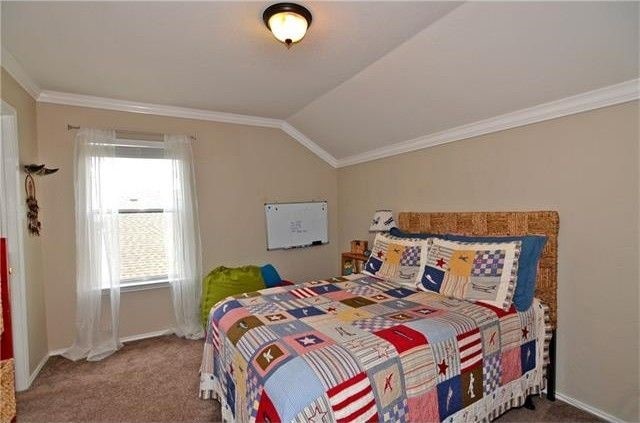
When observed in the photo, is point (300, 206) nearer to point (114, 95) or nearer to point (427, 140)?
point (427, 140)

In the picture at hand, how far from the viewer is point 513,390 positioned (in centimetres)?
190

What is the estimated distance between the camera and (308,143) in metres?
4.16

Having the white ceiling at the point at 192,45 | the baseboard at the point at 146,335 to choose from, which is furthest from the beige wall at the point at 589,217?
the baseboard at the point at 146,335

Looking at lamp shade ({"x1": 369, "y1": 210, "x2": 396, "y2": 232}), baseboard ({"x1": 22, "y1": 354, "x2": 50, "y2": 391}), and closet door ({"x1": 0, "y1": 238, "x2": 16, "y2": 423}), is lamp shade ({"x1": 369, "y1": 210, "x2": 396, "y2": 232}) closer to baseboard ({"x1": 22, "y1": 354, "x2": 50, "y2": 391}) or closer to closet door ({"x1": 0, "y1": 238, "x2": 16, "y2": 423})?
closet door ({"x1": 0, "y1": 238, "x2": 16, "y2": 423})

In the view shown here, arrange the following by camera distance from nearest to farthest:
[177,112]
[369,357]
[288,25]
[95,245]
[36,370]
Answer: [369,357]
[288,25]
[36,370]
[95,245]
[177,112]

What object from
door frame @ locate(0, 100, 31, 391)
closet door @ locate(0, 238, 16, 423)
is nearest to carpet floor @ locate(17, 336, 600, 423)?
door frame @ locate(0, 100, 31, 391)

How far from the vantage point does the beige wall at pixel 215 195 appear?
9.51 feet

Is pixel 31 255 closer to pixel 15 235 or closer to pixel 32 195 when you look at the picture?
pixel 15 235

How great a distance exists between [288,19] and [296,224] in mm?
2665

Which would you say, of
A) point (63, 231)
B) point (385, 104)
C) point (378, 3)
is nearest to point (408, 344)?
point (378, 3)

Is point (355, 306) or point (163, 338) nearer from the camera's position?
point (355, 306)

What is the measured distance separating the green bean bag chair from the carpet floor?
1.55 ft

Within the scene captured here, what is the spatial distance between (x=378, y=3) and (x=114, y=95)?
8.33ft

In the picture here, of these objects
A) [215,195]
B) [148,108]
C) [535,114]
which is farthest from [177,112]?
[535,114]
